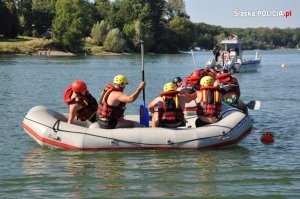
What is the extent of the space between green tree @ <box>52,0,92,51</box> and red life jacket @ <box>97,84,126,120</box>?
7036cm

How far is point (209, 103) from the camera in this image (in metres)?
11.7

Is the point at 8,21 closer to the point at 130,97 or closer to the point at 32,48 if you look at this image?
the point at 32,48

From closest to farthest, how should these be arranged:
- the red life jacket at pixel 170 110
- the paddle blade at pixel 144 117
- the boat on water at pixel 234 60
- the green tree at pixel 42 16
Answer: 1. the red life jacket at pixel 170 110
2. the paddle blade at pixel 144 117
3. the boat on water at pixel 234 60
4. the green tree at pixel 42 16

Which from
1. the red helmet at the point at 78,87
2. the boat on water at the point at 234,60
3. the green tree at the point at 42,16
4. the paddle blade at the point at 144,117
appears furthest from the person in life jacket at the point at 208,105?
the green tree at the point at 42,16

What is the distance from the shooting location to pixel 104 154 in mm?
11008

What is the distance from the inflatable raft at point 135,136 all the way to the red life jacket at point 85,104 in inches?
22.8

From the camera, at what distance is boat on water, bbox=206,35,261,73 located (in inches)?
1480

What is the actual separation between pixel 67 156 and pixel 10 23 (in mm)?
75328

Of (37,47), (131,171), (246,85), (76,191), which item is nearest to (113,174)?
(131,171)

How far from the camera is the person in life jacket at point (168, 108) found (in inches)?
440

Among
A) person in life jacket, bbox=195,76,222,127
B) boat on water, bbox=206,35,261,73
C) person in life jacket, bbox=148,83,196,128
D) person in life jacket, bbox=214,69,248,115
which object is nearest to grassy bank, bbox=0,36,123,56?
boat on water, bbox=206,35,261,73

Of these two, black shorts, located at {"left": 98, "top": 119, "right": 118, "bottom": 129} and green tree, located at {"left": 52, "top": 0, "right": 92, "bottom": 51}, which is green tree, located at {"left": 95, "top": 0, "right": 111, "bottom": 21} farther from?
black shorts, located at {"left": 98, "top": 119, "right": 118, "bottom": 129}

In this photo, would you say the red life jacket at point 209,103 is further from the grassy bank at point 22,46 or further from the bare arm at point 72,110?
the grassy bank at point 22,46

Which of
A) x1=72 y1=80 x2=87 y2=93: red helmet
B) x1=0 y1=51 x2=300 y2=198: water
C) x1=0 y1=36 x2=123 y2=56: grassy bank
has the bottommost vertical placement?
x1=0 y1=36 x2=123 y2=56: grassy bank
